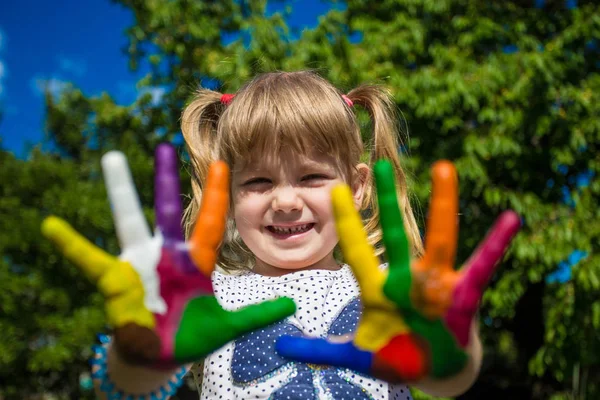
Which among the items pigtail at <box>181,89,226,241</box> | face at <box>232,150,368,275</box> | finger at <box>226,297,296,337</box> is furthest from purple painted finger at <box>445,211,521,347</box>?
pigtail at <box>181,89,226,241</box>

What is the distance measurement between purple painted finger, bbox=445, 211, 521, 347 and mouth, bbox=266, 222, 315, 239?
0.66m

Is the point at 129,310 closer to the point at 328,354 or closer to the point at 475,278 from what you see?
the point at 328,354

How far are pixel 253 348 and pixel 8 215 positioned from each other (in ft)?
22.5

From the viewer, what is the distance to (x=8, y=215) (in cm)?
743

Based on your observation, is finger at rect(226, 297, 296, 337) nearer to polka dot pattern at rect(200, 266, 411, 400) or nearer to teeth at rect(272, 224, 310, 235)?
polka dot pattern at rect(200, 266, 411, 400)

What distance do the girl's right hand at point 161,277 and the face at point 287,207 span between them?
0.52 m

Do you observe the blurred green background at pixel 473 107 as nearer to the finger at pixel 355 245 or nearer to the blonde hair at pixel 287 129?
the blonde hair at pixel 287 129

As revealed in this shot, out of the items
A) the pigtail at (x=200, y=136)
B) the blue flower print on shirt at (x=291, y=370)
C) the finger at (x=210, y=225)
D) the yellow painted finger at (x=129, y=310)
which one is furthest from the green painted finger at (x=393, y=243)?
the pigtail at (x=200, y=136)

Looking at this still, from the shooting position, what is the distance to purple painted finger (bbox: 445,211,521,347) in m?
0.95

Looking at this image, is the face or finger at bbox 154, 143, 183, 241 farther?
the face

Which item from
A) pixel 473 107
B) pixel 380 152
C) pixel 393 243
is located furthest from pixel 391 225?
pixel 473 107

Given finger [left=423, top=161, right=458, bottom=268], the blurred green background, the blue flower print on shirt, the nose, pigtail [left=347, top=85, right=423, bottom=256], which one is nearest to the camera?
finger [left=423, top=161, right=458, bottom=268]

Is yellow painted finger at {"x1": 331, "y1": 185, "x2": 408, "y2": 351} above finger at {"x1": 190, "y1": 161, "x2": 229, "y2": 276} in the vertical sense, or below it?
below

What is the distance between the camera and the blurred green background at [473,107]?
4.28 meters
